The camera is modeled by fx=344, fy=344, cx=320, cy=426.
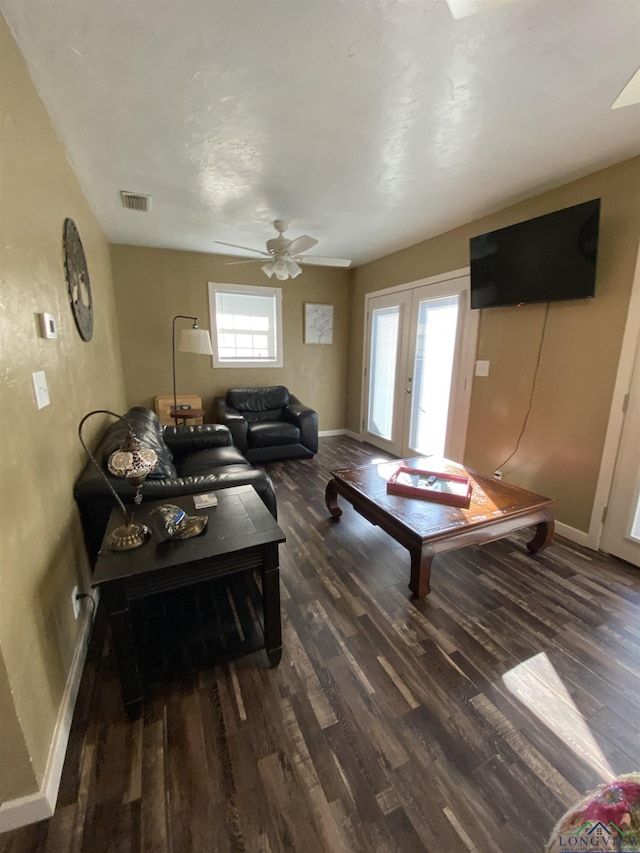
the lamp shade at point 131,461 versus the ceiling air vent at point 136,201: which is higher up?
the ceiling air vent at point 136,201

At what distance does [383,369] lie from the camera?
4.59m

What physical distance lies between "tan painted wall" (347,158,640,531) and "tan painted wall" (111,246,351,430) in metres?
1.96

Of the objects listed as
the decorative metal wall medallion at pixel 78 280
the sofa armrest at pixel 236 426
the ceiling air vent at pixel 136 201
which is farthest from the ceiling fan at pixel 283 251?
the sofa armrest at pixel 236 426

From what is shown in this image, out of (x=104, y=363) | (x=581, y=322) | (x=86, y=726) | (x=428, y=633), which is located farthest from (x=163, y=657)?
(x=581, y=322)

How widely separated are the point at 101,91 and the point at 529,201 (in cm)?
285

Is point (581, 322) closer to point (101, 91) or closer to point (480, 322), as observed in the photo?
point (480, 322)

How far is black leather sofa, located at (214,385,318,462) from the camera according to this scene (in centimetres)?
395

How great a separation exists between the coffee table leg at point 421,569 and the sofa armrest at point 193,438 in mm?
2022

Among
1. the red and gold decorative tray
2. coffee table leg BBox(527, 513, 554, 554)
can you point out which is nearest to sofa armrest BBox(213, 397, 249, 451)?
the red and gold decorative tray

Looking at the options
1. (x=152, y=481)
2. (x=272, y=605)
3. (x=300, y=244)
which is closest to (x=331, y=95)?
(x=300, y=244)

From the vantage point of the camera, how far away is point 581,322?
2396 mm

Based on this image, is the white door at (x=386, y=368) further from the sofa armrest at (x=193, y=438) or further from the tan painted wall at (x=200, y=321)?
the sofa armrest at (x=193, y=438)

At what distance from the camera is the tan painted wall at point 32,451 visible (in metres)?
0.97

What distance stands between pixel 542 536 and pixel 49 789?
8.78ft
